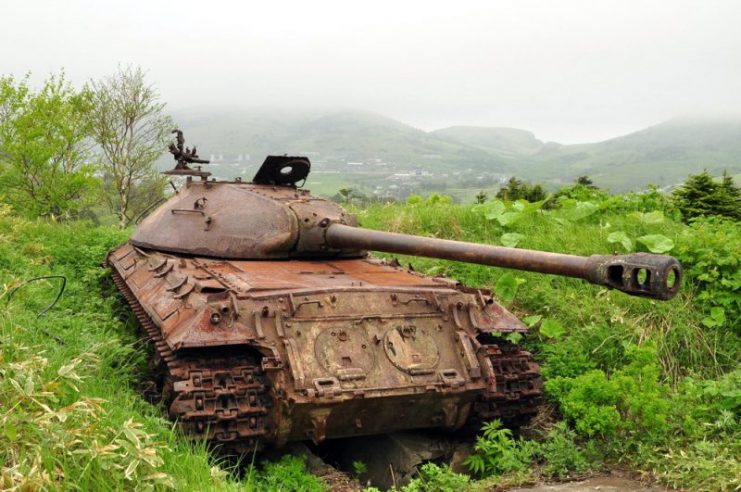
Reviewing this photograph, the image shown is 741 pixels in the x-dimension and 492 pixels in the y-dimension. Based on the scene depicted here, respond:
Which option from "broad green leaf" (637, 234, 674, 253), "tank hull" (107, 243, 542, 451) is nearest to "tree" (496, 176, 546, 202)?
"broad green leaf" (637, 234, 674, 253)

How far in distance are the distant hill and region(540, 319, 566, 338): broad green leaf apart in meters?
59.6

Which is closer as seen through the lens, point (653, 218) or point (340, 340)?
point (340, 340)

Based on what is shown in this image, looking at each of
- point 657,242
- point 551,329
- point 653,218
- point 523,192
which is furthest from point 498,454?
point 523,192

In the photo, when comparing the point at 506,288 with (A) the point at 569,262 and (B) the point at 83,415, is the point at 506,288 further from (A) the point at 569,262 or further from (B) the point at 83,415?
(B) the point at 83,415

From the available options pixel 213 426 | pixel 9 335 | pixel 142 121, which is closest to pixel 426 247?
pixel 213 426

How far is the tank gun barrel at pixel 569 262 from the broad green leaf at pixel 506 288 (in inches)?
112

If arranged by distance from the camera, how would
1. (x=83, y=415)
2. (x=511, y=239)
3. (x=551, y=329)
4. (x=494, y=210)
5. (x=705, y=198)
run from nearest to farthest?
(x=83, y=415) → (x=551, y=329) → (x=511, y=239) → (x=705, y=198) → (x=494, y=210)

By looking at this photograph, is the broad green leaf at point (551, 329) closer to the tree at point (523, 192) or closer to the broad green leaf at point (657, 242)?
the broad green leaf at point (657, 242)

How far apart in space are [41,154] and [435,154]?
352ft

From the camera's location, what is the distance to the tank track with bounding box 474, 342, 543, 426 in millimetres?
6301

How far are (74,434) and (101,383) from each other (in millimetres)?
2019

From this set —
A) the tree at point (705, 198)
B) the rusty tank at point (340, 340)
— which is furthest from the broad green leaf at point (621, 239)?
the rusty tank at point (340, 340)

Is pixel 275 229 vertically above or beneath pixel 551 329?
above

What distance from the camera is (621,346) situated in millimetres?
7875
